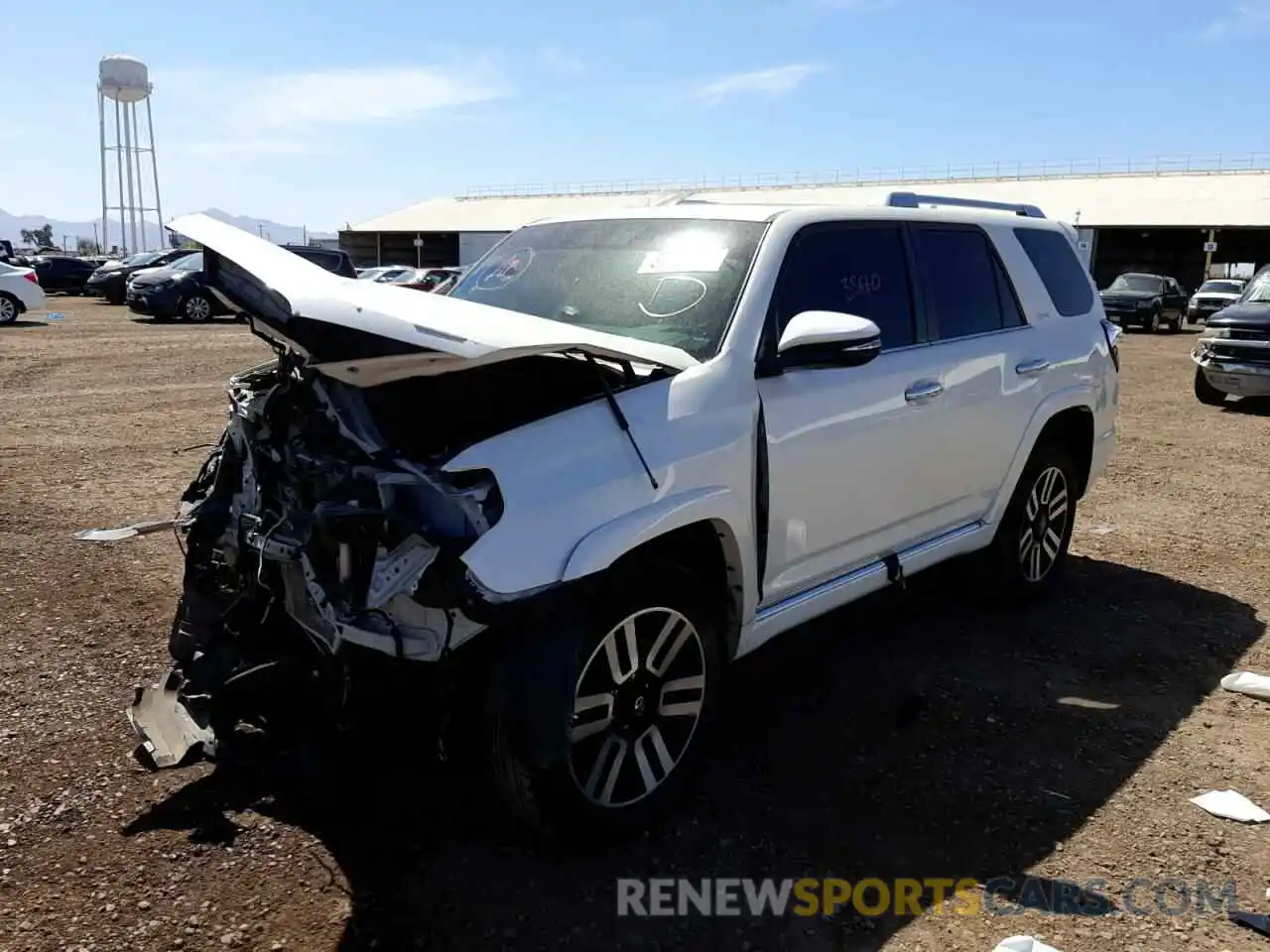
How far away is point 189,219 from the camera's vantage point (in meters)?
3.60

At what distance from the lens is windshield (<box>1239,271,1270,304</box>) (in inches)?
516

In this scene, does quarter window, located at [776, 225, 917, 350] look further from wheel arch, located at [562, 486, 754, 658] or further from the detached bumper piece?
the detached bumper piece

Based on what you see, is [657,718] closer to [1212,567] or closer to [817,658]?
[817,658]

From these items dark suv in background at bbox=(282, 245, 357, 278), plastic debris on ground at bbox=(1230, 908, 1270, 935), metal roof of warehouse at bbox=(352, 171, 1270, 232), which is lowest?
plastic debris on ground at bbox=(1230, 908, 1270, 935)

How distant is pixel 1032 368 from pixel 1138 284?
90.2 feet

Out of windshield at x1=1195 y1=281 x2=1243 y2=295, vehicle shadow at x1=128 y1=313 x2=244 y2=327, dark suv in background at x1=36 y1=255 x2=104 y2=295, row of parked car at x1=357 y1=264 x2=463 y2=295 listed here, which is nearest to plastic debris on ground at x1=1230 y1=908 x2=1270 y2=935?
row of parked car at x1=357 y1=264 x2=463 y2=295

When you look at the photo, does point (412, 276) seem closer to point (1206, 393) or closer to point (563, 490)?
point (1206, 393)

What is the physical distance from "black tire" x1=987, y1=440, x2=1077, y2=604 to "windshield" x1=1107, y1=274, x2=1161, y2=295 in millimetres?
26319

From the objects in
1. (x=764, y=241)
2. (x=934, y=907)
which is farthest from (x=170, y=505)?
(x=934, y=907)

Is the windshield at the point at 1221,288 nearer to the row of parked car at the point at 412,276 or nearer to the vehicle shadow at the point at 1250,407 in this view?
the vehicle shadow at the point at 1250,407

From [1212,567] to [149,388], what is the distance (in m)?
11.3

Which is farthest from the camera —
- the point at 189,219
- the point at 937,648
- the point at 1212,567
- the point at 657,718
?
the point at 1212,567

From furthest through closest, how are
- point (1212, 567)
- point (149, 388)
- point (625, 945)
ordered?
point (149, 388), point (1212, 567), point (625, 945)

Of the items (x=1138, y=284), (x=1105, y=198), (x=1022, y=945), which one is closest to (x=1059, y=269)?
(x=1022, y=945)
